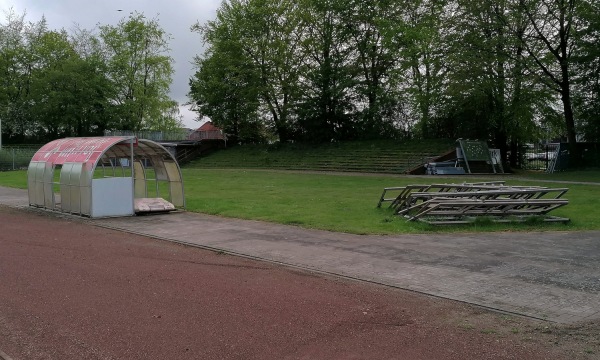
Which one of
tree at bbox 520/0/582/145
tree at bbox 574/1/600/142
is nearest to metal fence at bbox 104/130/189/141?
tree at bbox 520/0/582/145

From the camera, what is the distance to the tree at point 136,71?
2645 inches

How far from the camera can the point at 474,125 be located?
43344 millimetres

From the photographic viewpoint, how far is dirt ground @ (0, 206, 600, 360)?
520 centimetres

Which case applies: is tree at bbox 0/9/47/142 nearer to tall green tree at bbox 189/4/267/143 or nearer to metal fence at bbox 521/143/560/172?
tall green tree at bbox 189/4/267/143

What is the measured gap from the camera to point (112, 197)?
1689 centimetres

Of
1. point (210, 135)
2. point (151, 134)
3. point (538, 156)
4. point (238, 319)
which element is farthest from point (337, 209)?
point (210, 135)

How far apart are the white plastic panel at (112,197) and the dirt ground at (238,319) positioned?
725 cm

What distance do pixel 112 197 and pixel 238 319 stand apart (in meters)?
11.9

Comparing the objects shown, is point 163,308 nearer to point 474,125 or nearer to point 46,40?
point 474,125

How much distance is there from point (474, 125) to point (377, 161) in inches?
329

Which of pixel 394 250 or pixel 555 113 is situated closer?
pixel 394 250

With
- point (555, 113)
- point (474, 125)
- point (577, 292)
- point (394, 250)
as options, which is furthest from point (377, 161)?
point (577, 292)

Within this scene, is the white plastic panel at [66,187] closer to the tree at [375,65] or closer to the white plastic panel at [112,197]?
the white plastic panel at [112,197]

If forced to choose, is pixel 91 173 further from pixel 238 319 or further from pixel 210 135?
pixel 210 135
